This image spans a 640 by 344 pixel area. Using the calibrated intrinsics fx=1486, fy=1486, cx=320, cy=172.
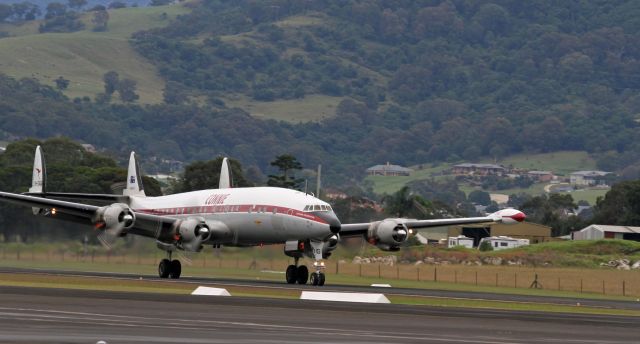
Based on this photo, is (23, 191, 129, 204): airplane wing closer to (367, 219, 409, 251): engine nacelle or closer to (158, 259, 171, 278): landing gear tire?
(158, 259, 171, 278): landing gear tire

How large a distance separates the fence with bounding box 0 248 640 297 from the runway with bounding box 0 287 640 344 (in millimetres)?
26688

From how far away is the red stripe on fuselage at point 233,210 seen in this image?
215ft

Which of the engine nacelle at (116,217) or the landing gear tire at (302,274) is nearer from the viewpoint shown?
the engine nacelle at (116,217)

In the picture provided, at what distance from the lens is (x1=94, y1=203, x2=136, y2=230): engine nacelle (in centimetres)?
6569

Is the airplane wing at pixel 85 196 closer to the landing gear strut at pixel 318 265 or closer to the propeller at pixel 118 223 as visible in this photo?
the propeller at pixel 118 223

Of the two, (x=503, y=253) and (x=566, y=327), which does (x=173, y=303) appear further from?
(x=503, y=253)

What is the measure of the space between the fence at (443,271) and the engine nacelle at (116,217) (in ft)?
35.8

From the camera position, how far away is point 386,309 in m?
48.5

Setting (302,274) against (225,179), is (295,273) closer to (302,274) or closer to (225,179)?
(302,274)

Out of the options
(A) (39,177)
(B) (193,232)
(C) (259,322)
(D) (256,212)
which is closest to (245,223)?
(D) (256,212)

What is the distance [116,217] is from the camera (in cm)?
6562

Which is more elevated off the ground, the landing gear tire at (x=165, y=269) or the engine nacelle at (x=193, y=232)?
the engine nacelle at (x=193, y=232)

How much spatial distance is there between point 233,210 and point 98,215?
6322 millimetres

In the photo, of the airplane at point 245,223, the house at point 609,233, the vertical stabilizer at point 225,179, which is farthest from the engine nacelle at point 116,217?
the house at point 609,233
